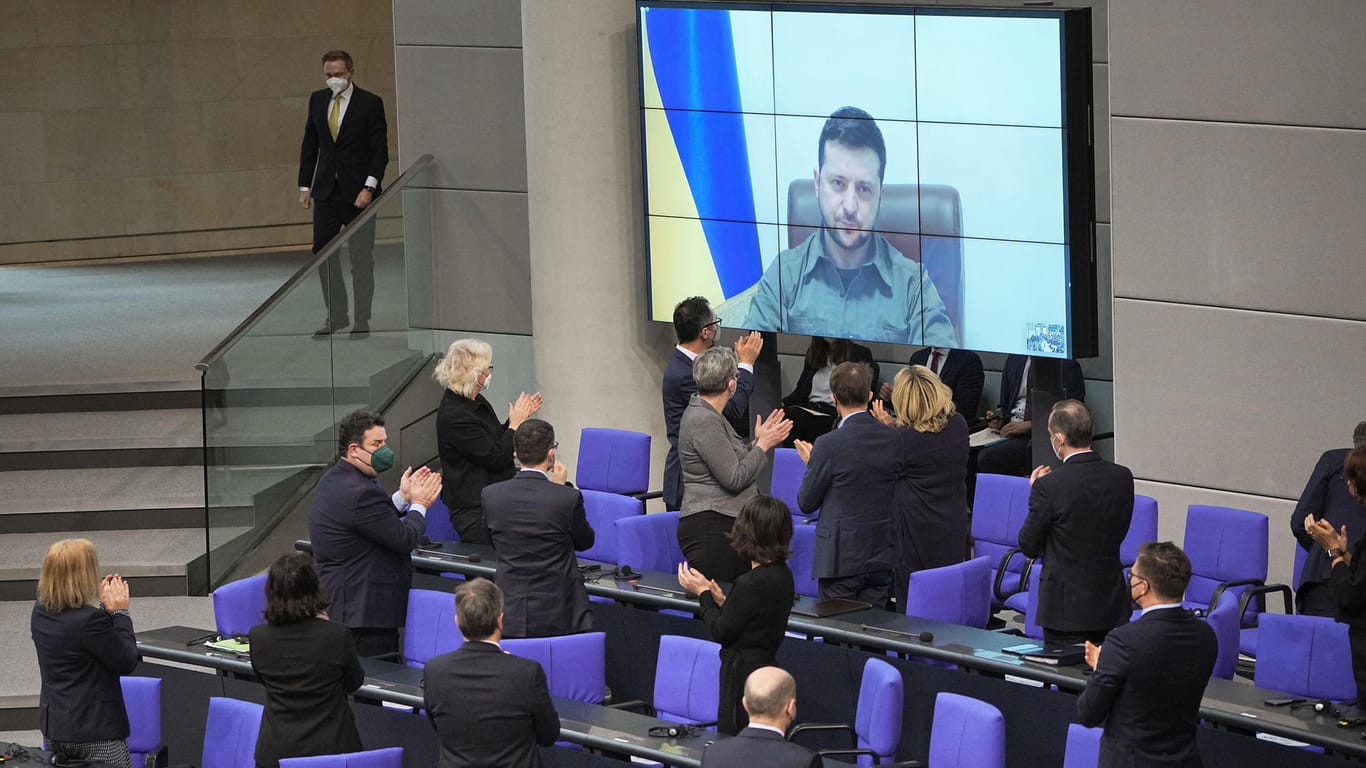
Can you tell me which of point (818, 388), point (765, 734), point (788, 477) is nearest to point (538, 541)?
point (765, 734)

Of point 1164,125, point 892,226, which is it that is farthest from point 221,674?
point 1164,125

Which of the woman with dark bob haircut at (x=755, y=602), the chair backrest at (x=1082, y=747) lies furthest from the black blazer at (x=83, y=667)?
the chair backrest at (x=1082, y=747)

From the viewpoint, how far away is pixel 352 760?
18.6 ft

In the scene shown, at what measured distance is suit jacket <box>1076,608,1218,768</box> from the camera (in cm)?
523

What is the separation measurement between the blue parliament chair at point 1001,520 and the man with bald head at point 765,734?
3.70 meters

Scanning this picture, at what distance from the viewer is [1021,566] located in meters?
8.46

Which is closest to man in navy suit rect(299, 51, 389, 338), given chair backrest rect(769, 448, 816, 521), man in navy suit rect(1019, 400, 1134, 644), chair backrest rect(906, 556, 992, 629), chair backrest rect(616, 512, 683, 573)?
chair backrest rect(769, 448, 816, 521)

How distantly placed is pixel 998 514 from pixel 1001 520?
1.4 inches

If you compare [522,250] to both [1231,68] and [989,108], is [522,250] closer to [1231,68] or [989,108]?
[989,108]

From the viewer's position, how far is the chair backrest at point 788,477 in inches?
364

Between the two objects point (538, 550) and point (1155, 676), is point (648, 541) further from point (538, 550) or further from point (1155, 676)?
point (1155, 676)

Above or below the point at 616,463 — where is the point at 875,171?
above

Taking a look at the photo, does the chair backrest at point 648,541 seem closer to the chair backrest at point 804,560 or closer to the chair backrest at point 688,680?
the chair backrest at point 804,560

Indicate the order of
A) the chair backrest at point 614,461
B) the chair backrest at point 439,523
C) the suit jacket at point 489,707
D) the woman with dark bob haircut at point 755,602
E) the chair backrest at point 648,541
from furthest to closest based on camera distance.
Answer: the chair backrest at point 614,461 < the chair backrest at point 439,523 < the chair backrest at point 648,541 < the woman with dark bob haircut at point 755,602 < the suit jacket at point 489,707
